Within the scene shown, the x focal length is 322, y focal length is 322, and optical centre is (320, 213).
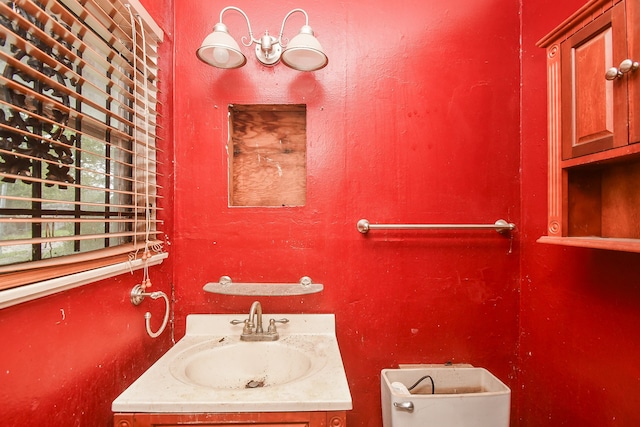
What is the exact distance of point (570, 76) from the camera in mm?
826

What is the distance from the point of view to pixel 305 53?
1102mm

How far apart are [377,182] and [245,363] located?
2.69 feet

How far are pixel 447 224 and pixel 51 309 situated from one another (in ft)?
4.07

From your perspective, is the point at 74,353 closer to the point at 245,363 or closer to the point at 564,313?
the point at 245,363

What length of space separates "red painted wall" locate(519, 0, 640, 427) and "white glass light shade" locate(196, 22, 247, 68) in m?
1.11

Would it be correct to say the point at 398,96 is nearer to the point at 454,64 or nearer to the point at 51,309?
the point at 454,64

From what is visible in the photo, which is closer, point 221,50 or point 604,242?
point 604,242

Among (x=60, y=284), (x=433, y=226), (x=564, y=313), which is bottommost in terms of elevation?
(x=564, y=313)

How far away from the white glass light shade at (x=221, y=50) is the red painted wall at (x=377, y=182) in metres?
0.13

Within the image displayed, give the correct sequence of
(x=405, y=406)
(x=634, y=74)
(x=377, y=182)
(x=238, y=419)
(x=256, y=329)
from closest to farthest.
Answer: (x=634, y=74) → (x=238, y=419) → (x=405, y=406) → (x=256, y=329) → (x=377, y=182)

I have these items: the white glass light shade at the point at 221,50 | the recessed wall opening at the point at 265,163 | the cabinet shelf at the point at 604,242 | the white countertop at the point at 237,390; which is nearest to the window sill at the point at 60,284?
the white countertop at the point at 237,390

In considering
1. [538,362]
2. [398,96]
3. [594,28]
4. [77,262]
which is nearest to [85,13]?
[77,262]

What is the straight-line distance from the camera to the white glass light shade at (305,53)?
1049mm

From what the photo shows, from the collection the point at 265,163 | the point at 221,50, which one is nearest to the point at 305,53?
the point at 221,50
